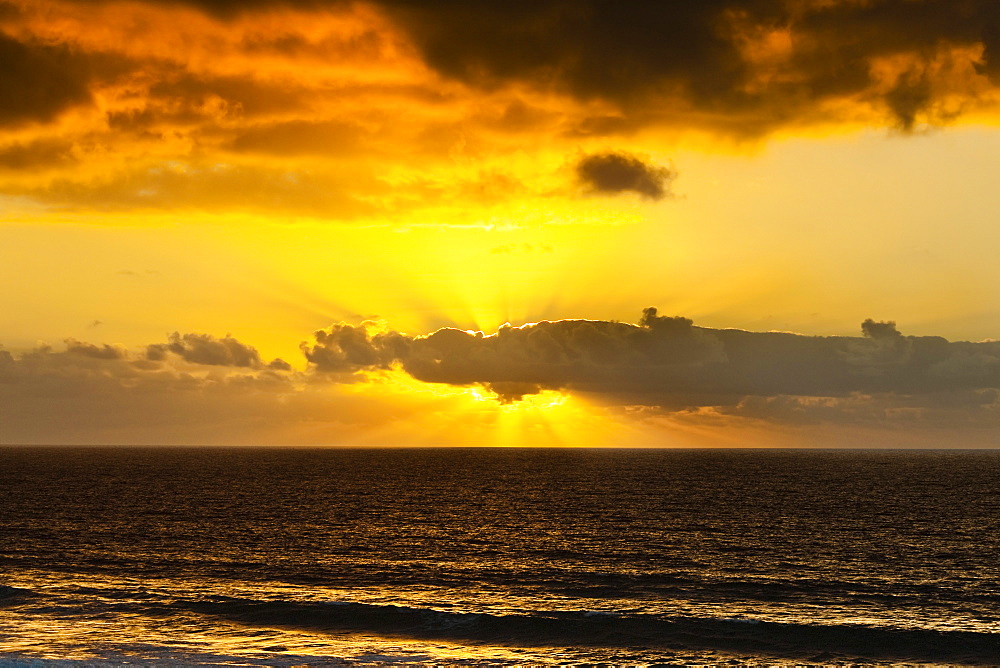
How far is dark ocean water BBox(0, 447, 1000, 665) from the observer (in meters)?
46.4

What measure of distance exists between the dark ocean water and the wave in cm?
19

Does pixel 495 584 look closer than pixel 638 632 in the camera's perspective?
No

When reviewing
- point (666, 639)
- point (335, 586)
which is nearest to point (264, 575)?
point (335, 586)

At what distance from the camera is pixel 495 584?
6306 centimetres

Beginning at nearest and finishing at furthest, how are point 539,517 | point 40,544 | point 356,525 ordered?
point 40,544, point 356,525, point 539,517

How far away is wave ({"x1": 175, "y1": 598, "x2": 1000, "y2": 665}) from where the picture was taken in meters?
46.5

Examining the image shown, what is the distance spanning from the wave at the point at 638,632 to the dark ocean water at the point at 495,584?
0.19m

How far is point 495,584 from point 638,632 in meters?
15.6

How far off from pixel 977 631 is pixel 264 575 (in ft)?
164

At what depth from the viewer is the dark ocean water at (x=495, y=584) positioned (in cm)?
4641

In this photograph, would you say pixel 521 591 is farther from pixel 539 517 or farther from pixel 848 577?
pixel 539 517

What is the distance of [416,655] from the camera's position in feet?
146

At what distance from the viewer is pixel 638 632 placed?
50.0 metres

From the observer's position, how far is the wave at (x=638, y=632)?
4650 centimetres
